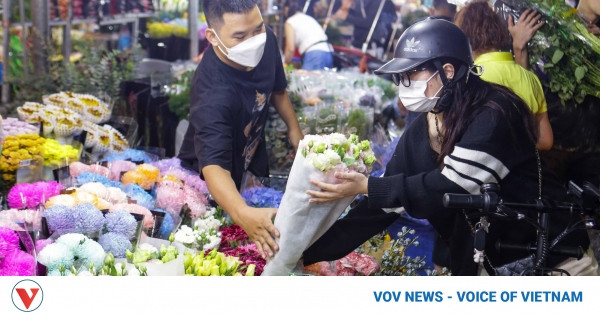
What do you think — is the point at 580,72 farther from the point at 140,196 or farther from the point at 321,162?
the point at 140,196

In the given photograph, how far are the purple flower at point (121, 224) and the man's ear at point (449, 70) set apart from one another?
1.24m

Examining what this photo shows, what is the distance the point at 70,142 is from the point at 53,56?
4.46 feet

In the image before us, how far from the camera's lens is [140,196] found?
3.48 metres

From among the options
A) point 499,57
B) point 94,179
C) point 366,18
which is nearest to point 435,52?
point 499,57

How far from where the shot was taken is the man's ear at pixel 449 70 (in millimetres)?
2859

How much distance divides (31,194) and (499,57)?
2.00 meters

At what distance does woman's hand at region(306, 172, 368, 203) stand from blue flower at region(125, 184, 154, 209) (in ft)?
3.07

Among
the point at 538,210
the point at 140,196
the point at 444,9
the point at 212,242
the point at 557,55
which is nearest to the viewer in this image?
the point at 538,210


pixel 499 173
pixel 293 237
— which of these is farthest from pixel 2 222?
pixel 499 173

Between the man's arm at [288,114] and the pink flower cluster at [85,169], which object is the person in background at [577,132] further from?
the pink flower cluster at [85,169]

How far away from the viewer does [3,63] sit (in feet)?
17.6

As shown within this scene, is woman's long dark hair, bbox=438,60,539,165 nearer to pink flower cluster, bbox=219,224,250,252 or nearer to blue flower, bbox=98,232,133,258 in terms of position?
pink flower cluster, bbox=219,224,250,252
